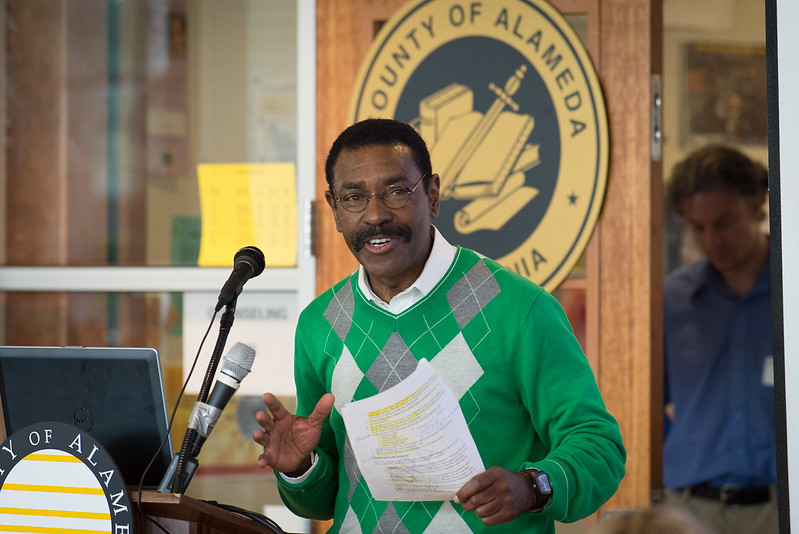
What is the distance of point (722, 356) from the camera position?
11.7 ft

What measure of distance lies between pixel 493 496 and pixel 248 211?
5.83ft

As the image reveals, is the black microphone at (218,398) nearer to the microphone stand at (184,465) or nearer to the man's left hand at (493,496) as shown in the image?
the microphone stand at (184,465)

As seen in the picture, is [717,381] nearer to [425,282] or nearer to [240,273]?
[425,282]

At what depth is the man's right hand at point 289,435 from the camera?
1.56 m

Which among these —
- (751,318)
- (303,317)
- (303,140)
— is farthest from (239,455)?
(751,318)

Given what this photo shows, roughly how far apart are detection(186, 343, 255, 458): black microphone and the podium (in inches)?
3.0

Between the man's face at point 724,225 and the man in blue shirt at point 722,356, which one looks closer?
the man in blue shirt at point 722,356

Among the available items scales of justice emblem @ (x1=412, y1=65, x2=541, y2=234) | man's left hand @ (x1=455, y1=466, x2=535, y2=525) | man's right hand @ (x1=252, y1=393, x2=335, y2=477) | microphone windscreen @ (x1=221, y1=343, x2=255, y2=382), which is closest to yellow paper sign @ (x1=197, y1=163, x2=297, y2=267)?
scales of justice emblem @ (x1=412, y1=65, x2=541, y2=234)

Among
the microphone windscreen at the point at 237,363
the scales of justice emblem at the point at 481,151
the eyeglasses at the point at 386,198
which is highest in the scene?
the scales of justice emblem at the point at 481,151

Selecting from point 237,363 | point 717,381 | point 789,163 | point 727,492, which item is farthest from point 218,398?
point 717,381

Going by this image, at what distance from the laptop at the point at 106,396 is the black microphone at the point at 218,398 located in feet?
0.34

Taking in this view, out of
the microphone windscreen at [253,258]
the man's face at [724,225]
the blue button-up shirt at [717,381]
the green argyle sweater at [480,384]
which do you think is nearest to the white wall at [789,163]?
the green argyle sweater at [480,384]

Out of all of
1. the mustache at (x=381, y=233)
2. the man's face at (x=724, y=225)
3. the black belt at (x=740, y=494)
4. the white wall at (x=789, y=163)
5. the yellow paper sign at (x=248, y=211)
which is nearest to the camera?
the mustache at (x=381, y=233)

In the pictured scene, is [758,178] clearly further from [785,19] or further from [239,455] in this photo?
[239,455]
